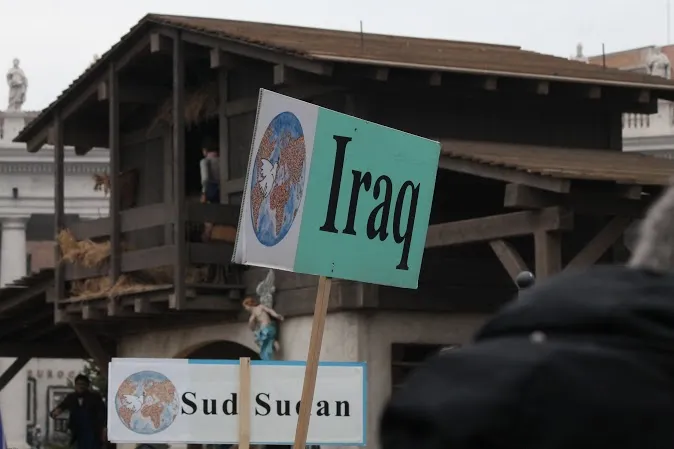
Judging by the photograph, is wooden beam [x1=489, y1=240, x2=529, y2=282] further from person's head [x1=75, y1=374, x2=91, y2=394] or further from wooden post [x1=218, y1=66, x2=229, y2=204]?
person's head [x1=75, y1=374, x2=91, y2=394]

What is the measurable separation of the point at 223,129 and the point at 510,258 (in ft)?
17.3

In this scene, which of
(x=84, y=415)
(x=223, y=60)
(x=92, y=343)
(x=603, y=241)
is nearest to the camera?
(x=603, y=241)

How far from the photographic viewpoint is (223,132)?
60.4 ft

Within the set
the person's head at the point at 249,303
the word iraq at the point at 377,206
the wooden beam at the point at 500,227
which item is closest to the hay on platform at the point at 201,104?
the person's head at the point at 249,303

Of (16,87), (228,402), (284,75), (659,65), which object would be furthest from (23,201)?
(228,402)

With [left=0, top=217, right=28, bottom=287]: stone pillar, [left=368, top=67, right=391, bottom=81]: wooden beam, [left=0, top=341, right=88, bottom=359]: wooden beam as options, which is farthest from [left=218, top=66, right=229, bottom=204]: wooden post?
[left=0, top=217, right=28, bottom=287]: stone pillar

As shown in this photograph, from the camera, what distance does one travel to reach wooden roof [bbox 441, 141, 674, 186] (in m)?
13.3

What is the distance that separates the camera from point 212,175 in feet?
60.0

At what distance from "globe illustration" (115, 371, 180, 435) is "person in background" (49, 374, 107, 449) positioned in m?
11.3

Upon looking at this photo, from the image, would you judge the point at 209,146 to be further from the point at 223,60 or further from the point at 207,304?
the point at 207,304

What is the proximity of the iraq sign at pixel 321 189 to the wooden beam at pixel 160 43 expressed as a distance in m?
9.98

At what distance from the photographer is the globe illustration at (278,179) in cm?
770

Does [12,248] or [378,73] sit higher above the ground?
[12,248]

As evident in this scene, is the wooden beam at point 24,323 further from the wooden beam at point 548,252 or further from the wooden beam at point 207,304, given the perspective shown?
the wooden beam at point 548,252
